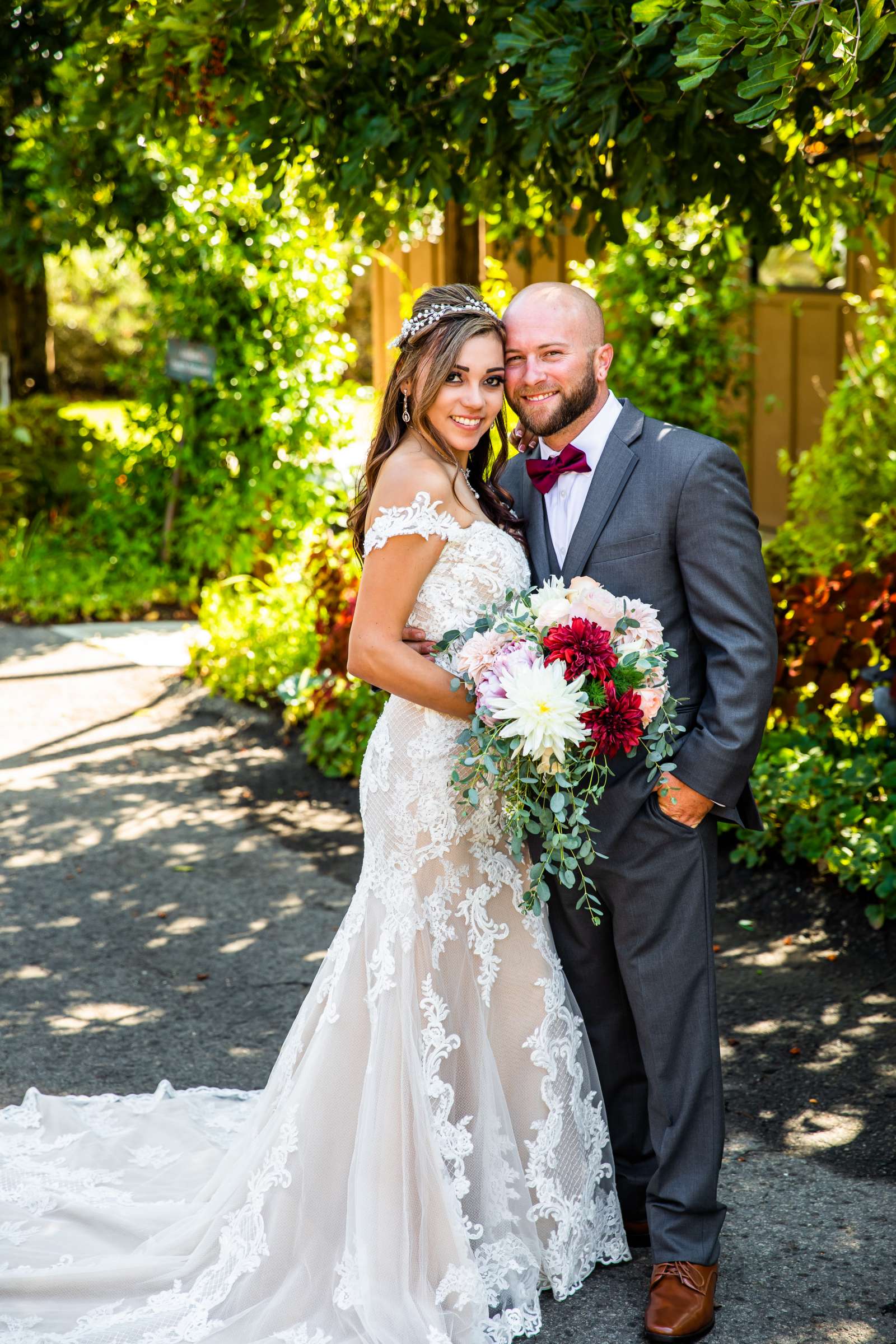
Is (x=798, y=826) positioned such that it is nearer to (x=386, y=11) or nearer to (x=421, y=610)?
(x=421, y=610)

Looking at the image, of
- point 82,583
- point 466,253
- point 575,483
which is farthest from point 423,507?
point 82,583

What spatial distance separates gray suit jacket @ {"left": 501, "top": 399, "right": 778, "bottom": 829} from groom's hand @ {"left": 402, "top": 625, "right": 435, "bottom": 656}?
0.35 metres

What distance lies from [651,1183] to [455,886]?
2.54 feet

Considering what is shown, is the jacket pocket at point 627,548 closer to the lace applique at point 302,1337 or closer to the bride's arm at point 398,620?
the bride's arm at point 398,620

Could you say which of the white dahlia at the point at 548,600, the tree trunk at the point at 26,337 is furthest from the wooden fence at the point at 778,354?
the white dahlia at the point at 548,600

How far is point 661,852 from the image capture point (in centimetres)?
297

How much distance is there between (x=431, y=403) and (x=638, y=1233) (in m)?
2.00

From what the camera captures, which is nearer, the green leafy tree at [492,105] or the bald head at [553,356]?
the bald head at [553,356]

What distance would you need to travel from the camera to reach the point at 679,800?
2939 mm

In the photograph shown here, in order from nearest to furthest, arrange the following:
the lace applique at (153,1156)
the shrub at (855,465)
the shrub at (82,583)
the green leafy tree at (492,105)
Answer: the lace applique at (153,1156) < the green leafy tree at (492,105) < the shrub at (855,465) < the shrub at (82,583)

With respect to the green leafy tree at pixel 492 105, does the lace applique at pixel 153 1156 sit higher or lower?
lower

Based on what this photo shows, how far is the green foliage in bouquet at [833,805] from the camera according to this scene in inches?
190

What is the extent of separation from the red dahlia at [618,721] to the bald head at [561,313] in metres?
0.84

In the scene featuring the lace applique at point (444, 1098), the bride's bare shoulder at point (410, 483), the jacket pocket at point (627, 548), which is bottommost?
the lace applique at point (444, 1098)
